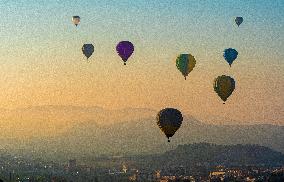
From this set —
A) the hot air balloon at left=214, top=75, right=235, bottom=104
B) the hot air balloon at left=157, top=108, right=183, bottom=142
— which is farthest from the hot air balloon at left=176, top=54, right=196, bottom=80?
the hot air balloon at left=157, top=108, right=183, bottom=142

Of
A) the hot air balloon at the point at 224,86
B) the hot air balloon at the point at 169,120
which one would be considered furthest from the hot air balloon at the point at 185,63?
the hot air balloon at the point at 169,120

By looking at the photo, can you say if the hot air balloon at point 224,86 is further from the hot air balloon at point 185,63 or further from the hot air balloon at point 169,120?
the hot air balloon at point 169,120

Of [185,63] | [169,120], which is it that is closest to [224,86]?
[185,63]

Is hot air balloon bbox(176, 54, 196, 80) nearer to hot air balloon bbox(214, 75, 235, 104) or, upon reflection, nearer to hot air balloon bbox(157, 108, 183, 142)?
hot air balloon bbox(214, 75, 235, 104)

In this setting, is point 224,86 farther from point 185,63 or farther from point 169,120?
point 169,120

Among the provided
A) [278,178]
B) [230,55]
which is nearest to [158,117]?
[230,55]

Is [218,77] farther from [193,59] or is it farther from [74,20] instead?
[74,20]
